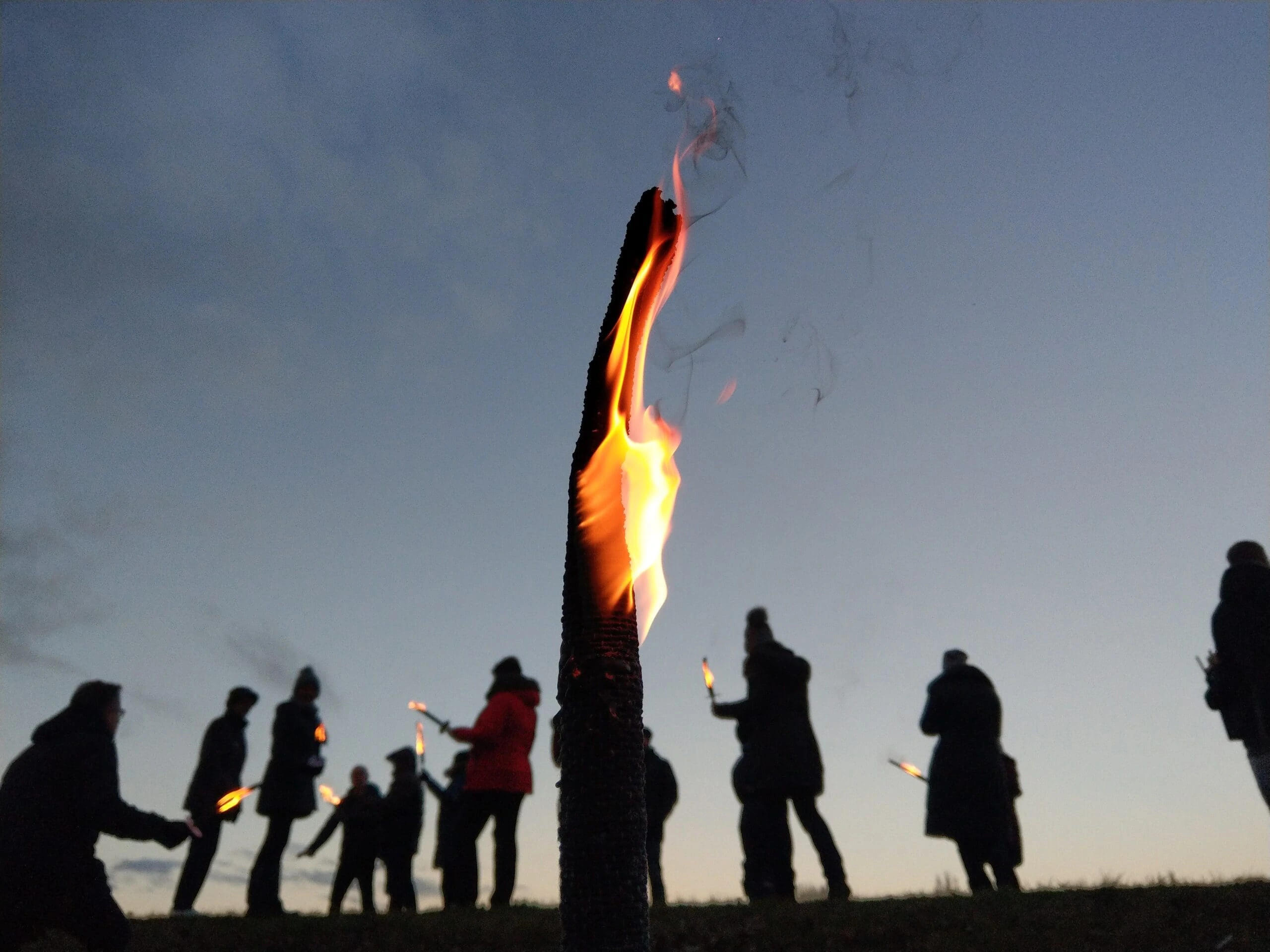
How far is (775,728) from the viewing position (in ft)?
32.1

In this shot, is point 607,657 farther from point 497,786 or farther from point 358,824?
point 358,824

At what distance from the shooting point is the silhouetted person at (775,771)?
9555 mm

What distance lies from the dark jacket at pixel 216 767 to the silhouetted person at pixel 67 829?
3876 mm

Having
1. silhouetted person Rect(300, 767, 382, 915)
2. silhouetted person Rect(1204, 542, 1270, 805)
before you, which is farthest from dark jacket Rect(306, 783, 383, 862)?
silhouetted person Rect(1204, 542, 1270, 805)

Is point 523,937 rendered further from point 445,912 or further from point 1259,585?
point 1259,585

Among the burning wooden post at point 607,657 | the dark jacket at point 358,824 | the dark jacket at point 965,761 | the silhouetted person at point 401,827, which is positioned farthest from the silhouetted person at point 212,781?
the burning wooden post at point 607,657

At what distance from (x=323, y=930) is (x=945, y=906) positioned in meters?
4.49

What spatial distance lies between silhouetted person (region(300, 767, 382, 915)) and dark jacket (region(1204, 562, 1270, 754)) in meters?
8.02

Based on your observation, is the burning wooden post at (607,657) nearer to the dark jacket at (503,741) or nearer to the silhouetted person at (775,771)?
the silhouetted person at (775,771)

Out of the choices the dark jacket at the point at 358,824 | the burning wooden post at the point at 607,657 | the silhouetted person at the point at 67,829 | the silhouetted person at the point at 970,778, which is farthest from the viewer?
the dark jacket at the point at 358,824

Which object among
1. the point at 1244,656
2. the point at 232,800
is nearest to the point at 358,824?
the point at 232,800

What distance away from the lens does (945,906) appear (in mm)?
8219

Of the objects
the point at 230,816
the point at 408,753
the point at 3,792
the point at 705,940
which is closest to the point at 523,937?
the point at 705,940

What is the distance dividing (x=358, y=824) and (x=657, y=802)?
3.07m
